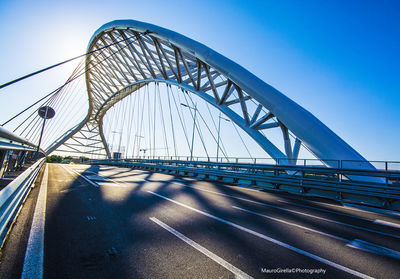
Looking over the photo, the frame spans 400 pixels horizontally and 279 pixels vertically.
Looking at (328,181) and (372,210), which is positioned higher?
(328,181)

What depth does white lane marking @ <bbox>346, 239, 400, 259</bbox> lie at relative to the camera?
321cm

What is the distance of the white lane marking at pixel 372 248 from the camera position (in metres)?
3.21

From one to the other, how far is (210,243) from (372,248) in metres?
2.89

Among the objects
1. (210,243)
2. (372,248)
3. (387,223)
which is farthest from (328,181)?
(210,243)

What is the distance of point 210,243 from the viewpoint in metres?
3.21

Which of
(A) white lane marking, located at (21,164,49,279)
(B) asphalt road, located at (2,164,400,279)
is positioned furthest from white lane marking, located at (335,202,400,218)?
(A) white lane marking, located at (21,164,49,279)

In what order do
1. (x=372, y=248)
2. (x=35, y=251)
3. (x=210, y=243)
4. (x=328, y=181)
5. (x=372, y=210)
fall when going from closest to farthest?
1. (x=35, y=251)
2. (x=210, y=243)
3. (x=372, y=248)
4. (x=372, y=210)
5. (x=328, y=181)

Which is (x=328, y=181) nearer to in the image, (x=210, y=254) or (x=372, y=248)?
(x=372, y=248)

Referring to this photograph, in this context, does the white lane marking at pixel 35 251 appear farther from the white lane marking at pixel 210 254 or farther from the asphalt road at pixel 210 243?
the white lane marking at pixel 210 254

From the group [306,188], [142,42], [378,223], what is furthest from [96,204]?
[142,42]

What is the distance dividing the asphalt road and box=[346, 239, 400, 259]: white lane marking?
0.06ft

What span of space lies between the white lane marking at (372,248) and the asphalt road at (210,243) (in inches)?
0.7

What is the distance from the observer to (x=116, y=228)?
3750mm

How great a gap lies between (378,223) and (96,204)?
7.81 metres
